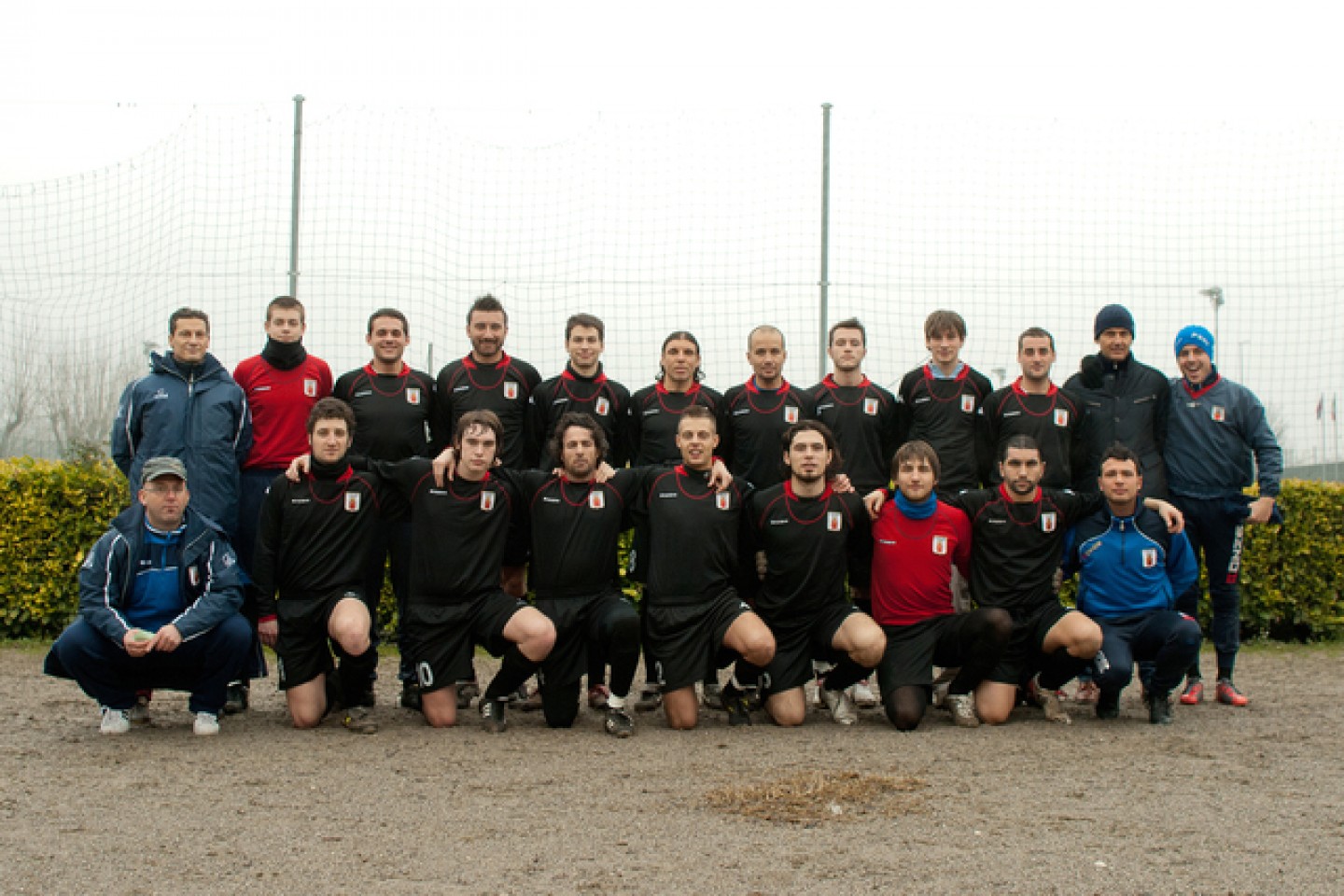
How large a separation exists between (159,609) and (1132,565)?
16.1 feet

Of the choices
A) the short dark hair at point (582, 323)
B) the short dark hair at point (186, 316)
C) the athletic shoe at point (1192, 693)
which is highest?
the short dark hair at point (582, 323)

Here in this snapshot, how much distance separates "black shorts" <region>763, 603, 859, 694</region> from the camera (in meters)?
6.04

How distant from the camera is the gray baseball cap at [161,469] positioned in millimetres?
5621

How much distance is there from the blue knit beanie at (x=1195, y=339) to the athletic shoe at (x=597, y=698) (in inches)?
151

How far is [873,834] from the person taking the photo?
154 inches

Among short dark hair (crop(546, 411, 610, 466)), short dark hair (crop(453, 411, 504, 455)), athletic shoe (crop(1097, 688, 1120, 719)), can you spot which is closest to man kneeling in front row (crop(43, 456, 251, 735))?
short dark hair (crop(453, 411, 504, 455))

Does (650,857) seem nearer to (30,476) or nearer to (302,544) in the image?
(302,544)

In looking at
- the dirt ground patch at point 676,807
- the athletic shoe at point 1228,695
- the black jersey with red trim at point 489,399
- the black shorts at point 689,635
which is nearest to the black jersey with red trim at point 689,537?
the black shorts at point 689,635

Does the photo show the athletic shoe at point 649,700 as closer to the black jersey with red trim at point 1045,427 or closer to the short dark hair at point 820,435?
the short dark hair at point 820,435

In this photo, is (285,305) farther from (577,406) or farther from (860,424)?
(860,424)

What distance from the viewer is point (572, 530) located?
607cm

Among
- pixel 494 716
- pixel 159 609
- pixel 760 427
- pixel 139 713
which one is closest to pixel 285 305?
pixel 159 609

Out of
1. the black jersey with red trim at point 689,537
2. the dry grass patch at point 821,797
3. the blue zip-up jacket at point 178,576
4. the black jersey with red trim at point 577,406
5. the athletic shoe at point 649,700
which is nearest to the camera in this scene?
the dry grass patch at point 821,797

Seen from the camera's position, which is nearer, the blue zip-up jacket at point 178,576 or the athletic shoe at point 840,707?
the blue zip-up jacket at point 178,576
